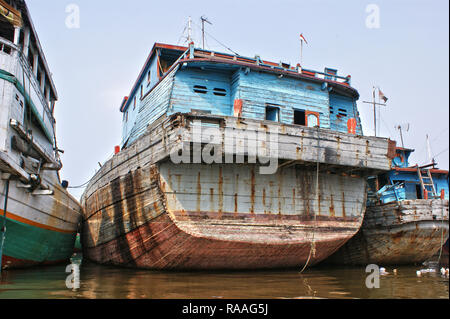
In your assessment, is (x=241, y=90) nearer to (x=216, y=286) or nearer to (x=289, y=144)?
(x=289, y=144)

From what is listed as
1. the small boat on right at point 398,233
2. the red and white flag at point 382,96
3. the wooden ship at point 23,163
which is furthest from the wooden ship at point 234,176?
the red and white flag at point 382,96

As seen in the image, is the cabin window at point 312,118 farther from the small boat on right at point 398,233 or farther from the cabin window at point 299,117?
the small boat on right at point 398,233

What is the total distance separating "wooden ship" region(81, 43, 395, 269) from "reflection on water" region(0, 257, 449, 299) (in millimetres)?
790

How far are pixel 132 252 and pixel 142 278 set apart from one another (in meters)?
1.91

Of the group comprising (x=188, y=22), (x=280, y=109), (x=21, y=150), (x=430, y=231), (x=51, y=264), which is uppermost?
(x=188, y=22)

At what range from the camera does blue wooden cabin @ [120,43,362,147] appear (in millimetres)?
11070

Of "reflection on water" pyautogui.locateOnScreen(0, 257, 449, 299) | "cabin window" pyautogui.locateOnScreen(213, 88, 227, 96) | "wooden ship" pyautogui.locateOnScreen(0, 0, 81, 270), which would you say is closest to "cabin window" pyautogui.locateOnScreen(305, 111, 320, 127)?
"cabin window" pyautogui.locateOnScreen(213, 88, 227, 96)

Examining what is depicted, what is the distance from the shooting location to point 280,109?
11594mm

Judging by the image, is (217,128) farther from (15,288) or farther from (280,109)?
(15,288)

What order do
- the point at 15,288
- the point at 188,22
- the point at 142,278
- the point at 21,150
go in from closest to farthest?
the point at 15,288
the point at 142,278
the point at 21,150
the point at 188,22

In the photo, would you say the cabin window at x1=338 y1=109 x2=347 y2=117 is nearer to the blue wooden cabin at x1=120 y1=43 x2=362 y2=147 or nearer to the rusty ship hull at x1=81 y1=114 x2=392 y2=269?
the blue wooden cabin at x1=120 y1=43 x2=362 y2=147

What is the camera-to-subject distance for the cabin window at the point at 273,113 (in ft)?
37.9

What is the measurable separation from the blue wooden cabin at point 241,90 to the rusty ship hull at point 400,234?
3.34 metres
